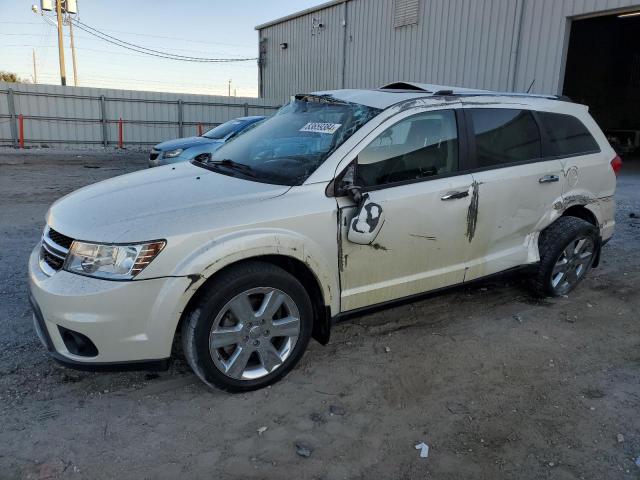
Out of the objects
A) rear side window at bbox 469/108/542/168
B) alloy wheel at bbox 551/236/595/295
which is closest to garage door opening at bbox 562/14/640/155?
alloy wheel at bbox 551/236/595/295

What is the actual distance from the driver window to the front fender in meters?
0.57

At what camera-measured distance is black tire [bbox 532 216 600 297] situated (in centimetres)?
421

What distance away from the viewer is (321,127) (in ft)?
11.5

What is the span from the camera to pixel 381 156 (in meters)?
3.28

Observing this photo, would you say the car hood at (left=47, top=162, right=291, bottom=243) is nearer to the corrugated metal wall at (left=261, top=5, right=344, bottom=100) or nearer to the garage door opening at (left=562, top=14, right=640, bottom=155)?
the corrugated metal wall at (left=261, top=5, right=344, bottom=100)

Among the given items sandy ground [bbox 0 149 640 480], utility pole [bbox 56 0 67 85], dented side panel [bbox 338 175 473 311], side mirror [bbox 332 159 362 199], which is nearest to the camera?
sandy ground [bbox 0 149 640 480]

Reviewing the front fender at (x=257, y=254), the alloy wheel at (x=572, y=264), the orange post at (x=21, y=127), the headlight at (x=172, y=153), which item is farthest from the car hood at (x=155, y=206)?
the orange post at (x=21, y=127)

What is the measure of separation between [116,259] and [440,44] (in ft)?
46.9

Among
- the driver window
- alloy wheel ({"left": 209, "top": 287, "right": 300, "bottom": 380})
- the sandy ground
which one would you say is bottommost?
the sandy ground

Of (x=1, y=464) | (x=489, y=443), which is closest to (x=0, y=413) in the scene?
(x=1, y=464)

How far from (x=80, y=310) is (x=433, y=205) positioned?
224 cm

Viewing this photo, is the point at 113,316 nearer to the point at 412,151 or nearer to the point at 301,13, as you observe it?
the point at 412,151

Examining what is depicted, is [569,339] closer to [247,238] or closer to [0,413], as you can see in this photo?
[247,238]

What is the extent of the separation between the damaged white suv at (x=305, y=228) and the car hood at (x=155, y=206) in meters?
0.01
